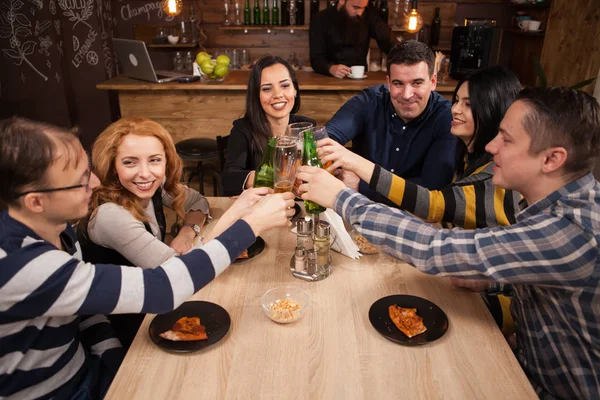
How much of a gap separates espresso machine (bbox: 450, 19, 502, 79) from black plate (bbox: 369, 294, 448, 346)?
129 inches

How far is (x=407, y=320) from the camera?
1.27 metres

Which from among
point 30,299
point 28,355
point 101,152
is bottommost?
point 28,355

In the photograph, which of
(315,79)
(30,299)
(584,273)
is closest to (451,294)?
(584,273)

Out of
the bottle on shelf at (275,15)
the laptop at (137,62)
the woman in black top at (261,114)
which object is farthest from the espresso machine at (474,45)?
the laptop at (137,62)

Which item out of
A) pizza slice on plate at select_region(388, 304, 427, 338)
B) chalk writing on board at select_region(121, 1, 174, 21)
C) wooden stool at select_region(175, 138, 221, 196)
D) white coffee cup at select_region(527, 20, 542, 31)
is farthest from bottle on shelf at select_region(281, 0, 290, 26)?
pizza slice on plate at select_region(388, 304, 427, 338)

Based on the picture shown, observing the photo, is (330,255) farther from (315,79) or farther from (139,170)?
(315,79)

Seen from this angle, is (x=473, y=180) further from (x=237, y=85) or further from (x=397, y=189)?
(x=237, y=85)

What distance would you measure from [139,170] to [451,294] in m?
1.11

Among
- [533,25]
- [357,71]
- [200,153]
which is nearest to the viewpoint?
[200,153]

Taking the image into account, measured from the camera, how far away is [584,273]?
3.70ft

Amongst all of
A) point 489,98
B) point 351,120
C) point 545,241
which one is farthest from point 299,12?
point 545,241

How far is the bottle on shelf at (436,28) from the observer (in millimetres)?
5266

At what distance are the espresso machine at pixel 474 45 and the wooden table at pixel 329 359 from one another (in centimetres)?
333

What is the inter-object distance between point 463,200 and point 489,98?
0.42 metres
